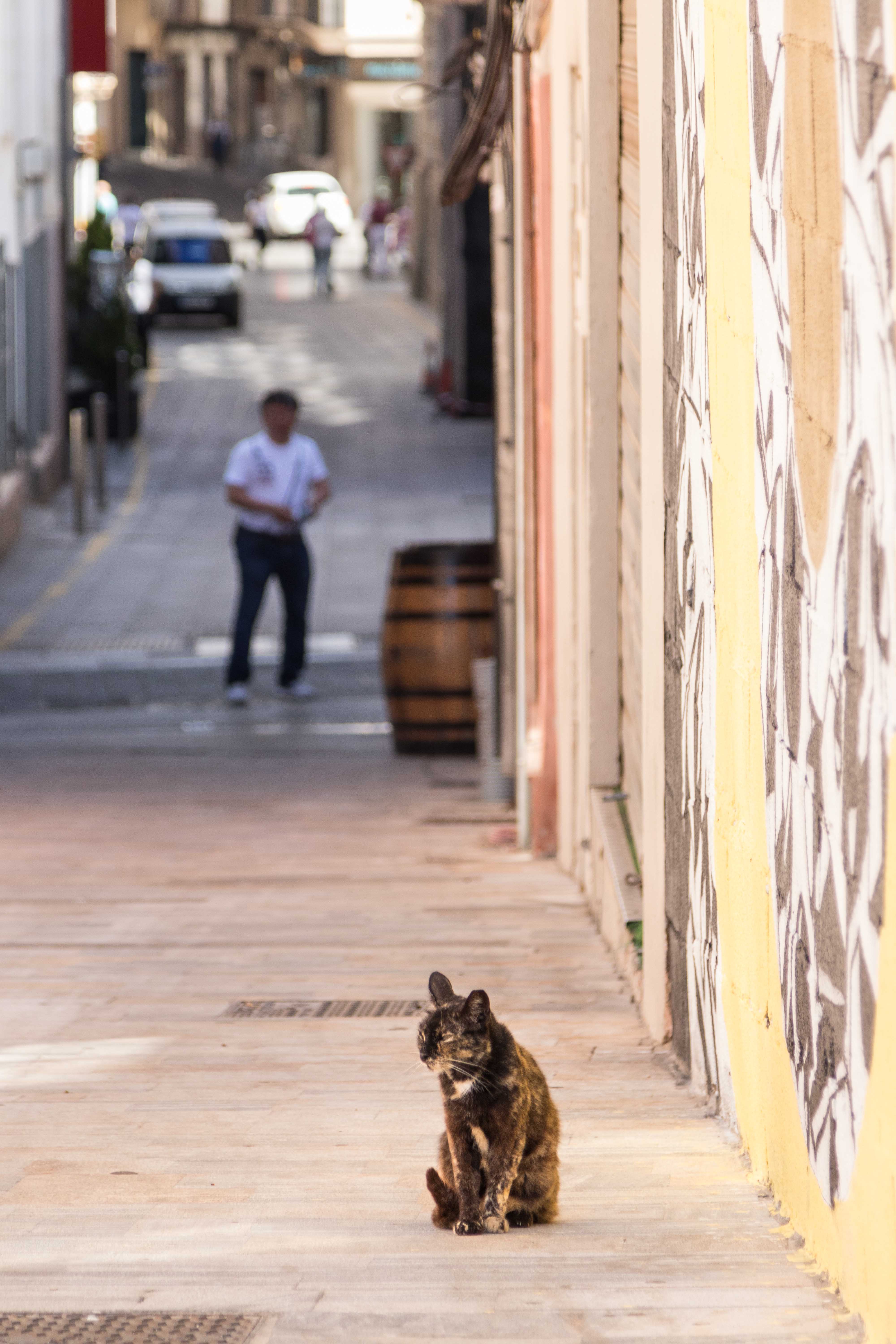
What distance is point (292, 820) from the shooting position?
9852 millimetres

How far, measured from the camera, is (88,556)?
19.9 meters

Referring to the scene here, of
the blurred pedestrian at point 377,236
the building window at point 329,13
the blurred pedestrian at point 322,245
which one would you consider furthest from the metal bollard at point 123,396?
the building window at point 329,13

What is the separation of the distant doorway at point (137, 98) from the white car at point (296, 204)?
945 inches

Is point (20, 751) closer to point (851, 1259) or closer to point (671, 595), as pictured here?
point (671, 595)

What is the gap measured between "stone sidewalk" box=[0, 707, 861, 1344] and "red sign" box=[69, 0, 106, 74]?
18.2 meters

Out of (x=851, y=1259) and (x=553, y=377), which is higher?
(x=553, y=377)

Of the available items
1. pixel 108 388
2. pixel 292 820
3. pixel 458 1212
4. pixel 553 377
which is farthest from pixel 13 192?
pixel 458 1212

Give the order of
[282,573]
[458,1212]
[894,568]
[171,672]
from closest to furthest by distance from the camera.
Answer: [894,568] < [458,1212] < [282,573] < [171,672]

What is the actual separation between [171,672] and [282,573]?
1532 mm

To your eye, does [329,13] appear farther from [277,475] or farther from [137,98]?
[277,475]

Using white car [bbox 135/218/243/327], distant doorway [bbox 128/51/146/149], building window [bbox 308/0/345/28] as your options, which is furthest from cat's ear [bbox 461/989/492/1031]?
distant doorway [bbox 128/51/146/149]

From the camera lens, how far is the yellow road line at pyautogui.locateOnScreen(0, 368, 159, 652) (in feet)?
53.5

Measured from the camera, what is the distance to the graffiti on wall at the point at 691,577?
181 inches

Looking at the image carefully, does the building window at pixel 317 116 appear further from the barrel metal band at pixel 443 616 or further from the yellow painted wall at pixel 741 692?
the yellow painted wall at pixel 741 692
